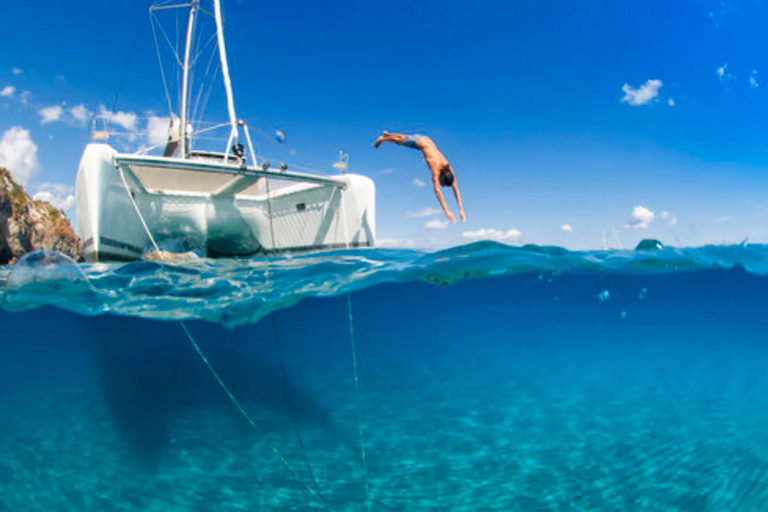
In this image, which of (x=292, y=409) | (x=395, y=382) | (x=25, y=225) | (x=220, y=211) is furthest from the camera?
(x=25, y=225)

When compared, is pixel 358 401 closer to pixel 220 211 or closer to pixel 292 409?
pixel 292 409

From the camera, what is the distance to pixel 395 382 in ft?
47.1

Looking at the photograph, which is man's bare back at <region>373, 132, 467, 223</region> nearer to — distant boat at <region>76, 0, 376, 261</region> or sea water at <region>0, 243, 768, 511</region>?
sea water at <region>0, 243, 768, 511</region>

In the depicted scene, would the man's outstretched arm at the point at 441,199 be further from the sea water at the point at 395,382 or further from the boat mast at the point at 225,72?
the boat mast at the point at 225,72

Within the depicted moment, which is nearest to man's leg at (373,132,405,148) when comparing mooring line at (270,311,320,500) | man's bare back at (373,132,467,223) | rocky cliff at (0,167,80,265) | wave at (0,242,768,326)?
man's bare back at (373,132,467,223)

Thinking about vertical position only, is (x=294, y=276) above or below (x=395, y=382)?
above

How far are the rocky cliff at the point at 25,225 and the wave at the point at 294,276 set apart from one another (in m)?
37.1

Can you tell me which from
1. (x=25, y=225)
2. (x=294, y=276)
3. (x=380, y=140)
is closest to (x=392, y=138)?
(x=380, y=140)

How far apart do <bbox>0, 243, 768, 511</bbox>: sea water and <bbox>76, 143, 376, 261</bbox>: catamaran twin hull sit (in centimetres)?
252

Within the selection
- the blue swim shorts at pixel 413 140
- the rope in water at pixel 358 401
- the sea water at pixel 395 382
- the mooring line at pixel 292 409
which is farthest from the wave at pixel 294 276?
the blue swim shorts at pixel 413 140

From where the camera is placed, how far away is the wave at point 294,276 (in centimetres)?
942

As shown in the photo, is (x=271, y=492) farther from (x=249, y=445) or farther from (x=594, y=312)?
(x=594, y=312)

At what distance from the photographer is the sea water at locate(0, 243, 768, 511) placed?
23.6 ft

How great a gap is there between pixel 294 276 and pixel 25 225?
156ft
